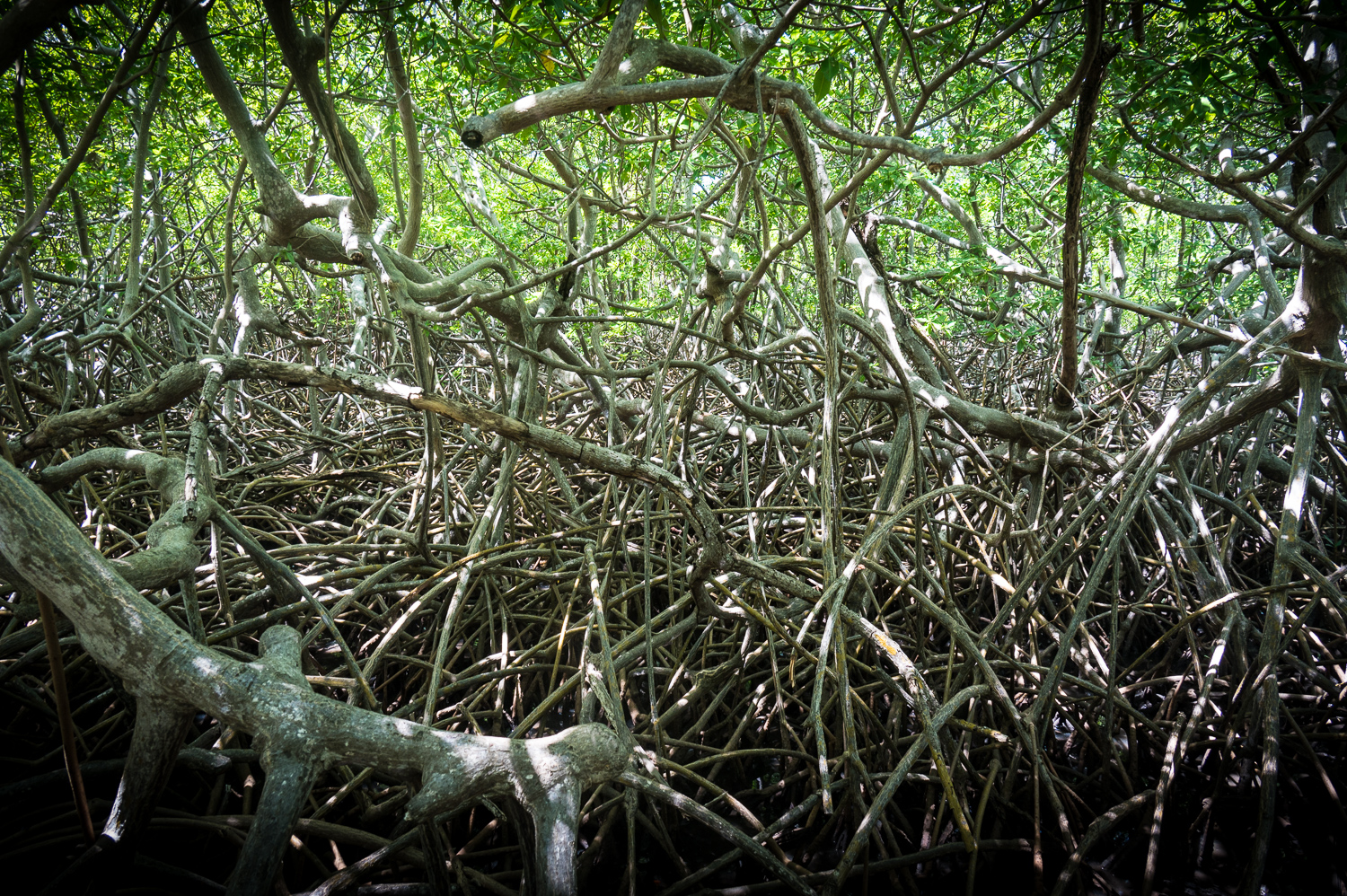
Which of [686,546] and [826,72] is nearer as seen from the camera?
[826,72]

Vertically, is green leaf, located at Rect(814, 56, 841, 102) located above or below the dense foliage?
above

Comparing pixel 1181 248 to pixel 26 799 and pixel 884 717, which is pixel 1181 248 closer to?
pixel 884 717

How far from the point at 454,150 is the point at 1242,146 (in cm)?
447

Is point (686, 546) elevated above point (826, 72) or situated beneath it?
situated beneath

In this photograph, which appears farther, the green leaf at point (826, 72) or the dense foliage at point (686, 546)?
the green leaf at point (826, 72)

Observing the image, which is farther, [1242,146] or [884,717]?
[1242,146]

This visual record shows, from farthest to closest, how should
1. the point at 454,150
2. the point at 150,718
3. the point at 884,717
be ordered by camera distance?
1. the point at 454,150
2. the point at 884,717
3. the point at 150,718

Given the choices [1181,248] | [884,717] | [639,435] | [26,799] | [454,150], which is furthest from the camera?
[1181,248]

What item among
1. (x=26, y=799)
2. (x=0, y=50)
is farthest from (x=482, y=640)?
(x=0, y=50)

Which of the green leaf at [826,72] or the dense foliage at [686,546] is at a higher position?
the green leaf at [826,72]

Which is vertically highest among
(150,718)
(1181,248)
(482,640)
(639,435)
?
(1181,248)

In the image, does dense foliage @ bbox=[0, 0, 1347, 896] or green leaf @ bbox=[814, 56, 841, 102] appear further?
green leaf @ bbox=[814, 56, 841, 102]

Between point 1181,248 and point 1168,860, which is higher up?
point 1181,248

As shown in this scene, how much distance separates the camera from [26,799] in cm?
173
